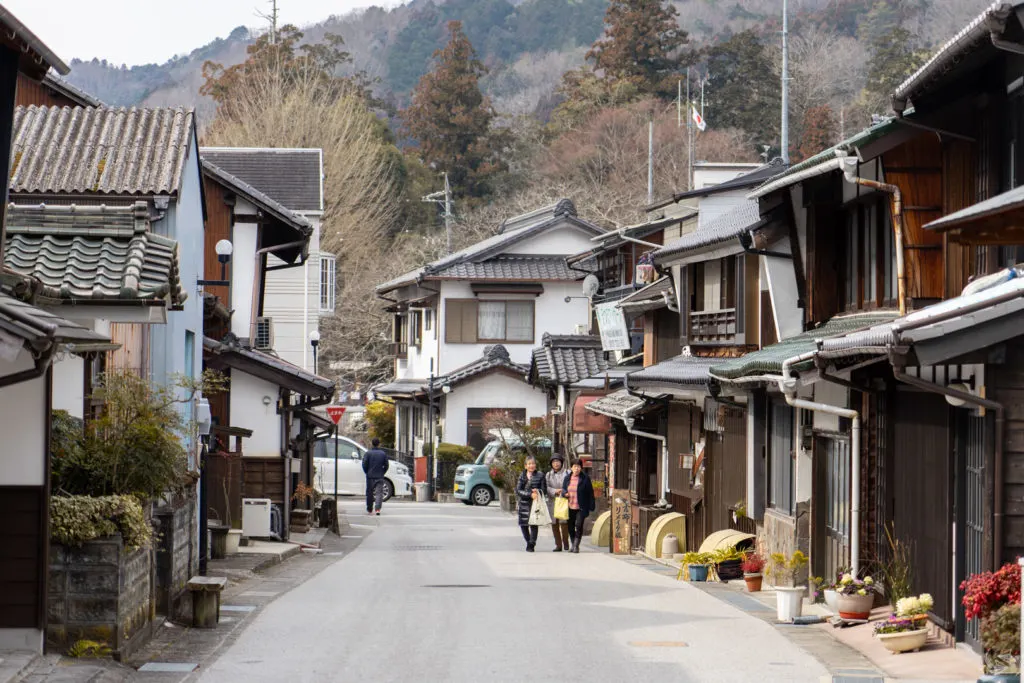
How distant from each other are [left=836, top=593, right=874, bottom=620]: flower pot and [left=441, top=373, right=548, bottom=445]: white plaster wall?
36.9m

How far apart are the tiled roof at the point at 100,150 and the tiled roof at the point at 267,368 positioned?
6.79 meters

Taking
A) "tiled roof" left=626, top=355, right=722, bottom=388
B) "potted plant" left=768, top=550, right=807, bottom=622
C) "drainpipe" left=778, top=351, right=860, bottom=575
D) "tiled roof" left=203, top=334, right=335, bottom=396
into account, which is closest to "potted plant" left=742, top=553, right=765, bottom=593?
"potted plant" left=768, top=550, right=807, bottom=622

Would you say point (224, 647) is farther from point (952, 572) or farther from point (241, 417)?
point (241, 417)

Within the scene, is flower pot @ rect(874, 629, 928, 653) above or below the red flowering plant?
below

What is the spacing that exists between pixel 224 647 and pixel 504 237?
4070cm

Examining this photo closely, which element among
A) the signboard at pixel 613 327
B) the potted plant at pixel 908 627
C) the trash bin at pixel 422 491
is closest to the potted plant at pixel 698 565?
the potted plant at pixel 908 627

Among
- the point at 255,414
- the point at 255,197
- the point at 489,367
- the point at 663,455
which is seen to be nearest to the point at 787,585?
the point at 663,455

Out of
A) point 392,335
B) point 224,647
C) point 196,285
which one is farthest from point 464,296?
point 224,647

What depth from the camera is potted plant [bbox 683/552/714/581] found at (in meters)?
20.7

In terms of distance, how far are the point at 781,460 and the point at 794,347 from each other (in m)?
2.89

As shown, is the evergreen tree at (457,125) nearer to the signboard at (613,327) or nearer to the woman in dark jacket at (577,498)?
the signboard at (613,327)

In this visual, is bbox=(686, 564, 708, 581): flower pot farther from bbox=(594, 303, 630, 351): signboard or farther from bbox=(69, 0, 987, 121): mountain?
bbox=(69, 0, 987, 121): mountain

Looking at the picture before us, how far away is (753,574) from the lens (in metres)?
19.1

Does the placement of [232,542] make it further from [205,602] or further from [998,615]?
[998,615]
